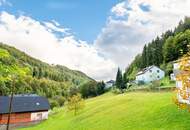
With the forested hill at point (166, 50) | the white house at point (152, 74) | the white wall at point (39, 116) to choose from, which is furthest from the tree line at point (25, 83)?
the forested hill at point (166, 50)

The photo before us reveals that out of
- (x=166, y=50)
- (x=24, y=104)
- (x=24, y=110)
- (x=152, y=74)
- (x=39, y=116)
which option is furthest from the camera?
(x=166, y=50)

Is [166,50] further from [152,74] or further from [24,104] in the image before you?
[24,104]

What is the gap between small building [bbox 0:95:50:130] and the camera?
71669 millimetres

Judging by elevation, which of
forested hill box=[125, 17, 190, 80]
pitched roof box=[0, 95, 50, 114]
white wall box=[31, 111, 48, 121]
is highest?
forested hill box=[125, 17, 190, 80]

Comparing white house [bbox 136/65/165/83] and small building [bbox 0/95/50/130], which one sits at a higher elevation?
white house [bbox 136/65/165/83]

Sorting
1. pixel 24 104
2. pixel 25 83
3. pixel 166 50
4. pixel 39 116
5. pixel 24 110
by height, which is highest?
pixel 166 50

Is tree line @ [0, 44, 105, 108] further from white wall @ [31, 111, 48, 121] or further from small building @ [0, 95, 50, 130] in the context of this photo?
white wall @ [31, 111, 48, 121]

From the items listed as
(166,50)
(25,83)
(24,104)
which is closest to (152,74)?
(166,50)

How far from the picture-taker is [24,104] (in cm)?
7638

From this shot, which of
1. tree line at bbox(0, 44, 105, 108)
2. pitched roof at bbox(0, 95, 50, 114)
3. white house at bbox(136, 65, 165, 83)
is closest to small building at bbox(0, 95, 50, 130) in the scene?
pitched roof at bbox(0, 95, 50, 114)

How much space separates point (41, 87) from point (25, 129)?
5082 inches

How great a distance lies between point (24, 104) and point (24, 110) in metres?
2.45

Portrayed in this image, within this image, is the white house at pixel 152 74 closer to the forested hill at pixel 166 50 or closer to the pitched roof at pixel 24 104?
the forested hill at pixel 166 50

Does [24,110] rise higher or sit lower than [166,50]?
lower
